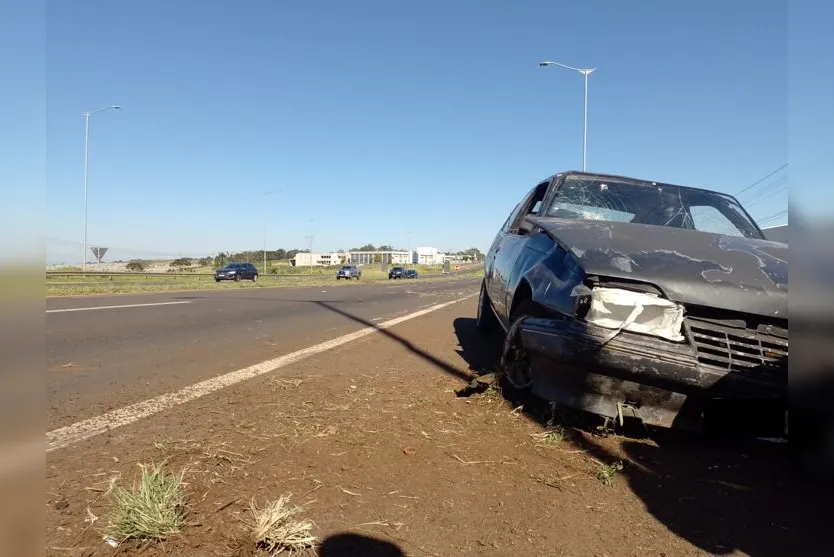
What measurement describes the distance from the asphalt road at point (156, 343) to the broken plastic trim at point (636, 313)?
2.99 m

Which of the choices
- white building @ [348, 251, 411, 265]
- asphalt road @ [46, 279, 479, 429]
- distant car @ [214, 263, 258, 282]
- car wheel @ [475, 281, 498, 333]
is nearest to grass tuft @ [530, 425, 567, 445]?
asphalt road @ [46, 279, 479, 429]

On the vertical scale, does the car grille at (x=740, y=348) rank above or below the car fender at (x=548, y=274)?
below

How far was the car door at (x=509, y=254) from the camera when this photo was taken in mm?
4812

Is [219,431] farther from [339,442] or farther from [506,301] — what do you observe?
[506,301]

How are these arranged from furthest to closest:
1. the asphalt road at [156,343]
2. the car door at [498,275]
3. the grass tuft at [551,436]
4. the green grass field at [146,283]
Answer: the green grass field at [146,283] < the car door at [498,275] < the asphalt road at [156,343] < the grass tuft at [551,436]

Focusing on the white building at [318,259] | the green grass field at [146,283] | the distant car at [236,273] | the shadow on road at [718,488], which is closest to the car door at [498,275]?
the shadow on road at [718,488]

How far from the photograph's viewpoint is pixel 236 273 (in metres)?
36.2

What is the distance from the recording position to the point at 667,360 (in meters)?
2.69

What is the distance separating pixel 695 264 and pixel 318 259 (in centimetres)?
12115

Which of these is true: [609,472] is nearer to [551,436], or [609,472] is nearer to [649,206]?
[551,436]

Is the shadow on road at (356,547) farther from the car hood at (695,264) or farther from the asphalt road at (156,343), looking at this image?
the asphalt road at (156,343)

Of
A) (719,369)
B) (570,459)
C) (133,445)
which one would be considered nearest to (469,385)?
(570,459)

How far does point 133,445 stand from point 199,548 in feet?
4.50

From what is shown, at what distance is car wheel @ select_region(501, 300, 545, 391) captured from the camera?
3553mm
